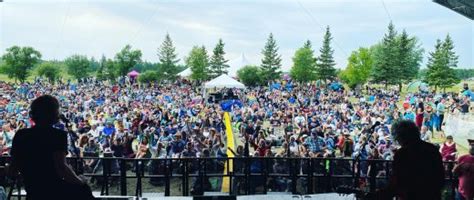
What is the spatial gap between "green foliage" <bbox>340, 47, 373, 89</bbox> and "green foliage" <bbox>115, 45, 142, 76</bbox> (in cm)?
2881

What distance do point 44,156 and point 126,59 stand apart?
55.1 m

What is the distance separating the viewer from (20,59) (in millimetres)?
49438

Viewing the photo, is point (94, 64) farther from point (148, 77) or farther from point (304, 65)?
point (304, 65)

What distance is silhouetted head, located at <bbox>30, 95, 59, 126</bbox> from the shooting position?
8.77ft

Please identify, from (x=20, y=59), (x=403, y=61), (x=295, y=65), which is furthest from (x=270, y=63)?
(x=20, y=59)

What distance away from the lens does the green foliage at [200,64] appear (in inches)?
2207

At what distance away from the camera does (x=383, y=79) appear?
55.2 m

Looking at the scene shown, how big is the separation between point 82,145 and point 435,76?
50.3 meters

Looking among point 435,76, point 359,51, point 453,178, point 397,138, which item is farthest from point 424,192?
point 359,51

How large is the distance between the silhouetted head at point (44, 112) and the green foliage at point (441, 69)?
180 ft

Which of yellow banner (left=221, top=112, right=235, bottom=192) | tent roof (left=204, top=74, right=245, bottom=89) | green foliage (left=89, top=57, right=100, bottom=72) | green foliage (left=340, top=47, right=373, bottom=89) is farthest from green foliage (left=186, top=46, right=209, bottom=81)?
yellow banner (left=221, top=112, right=235, bottom=192)

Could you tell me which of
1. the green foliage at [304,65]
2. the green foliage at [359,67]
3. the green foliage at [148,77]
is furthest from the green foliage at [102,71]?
the green foliage at [359,67]

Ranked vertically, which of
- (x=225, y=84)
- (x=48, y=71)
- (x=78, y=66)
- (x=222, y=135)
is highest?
(x=78, y=66)

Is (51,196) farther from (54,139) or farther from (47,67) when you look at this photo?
(47,67)
